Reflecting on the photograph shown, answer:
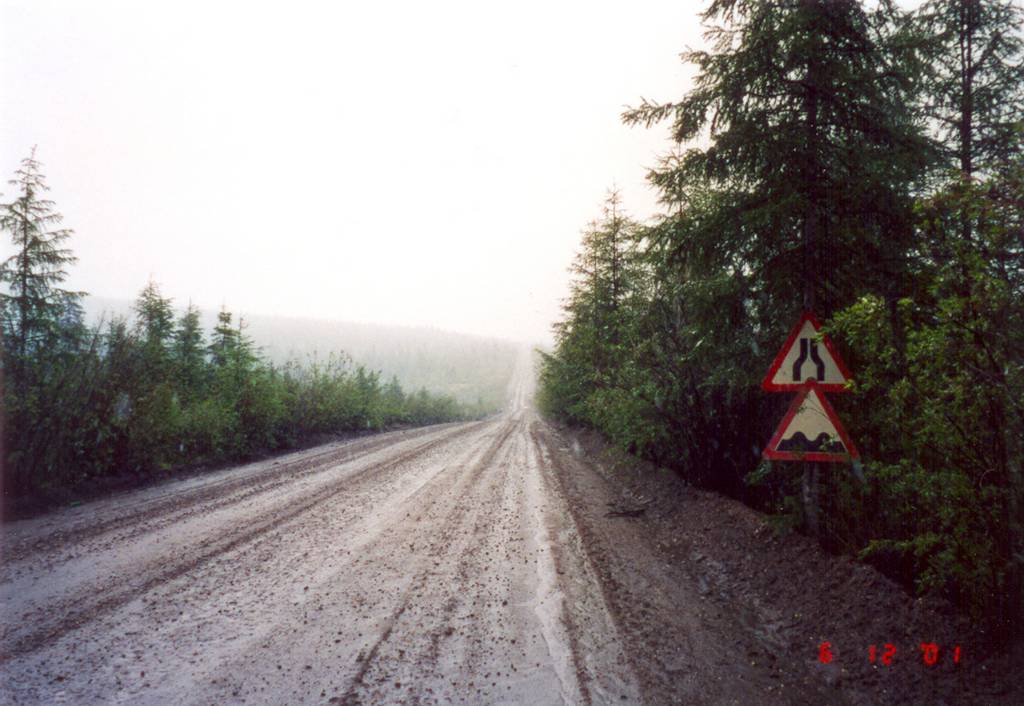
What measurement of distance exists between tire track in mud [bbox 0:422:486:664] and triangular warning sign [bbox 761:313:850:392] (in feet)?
18.7

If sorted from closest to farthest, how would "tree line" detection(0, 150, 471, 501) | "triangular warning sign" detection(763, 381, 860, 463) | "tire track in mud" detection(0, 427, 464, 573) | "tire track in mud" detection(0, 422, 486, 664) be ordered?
1. "tire track in mud" detection(0, 422, 486, 664)
2. "triangular warning sign" detection(763, 381, 860, 463)
3. "tire track in mud" detection(0, 427, 464, 573)
4. "tree line" detection(0, 150, 471, 501)

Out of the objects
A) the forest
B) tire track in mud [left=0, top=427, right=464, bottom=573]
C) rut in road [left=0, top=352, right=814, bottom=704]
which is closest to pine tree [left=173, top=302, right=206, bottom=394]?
tire track in mud [left=0, top=427, right=464, bottom=573]

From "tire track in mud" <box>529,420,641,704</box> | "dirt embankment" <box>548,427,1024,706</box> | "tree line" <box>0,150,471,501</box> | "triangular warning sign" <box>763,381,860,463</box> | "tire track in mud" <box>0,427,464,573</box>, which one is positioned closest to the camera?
"dirt embankment" <box>548,427,1024,706</box>

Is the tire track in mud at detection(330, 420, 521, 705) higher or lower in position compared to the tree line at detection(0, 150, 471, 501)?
lower

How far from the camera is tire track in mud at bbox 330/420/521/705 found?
112 inches

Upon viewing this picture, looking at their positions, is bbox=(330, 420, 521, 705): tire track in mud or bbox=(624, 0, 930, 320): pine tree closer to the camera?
bbox=(330, 420, 521, 705): tire track in mud

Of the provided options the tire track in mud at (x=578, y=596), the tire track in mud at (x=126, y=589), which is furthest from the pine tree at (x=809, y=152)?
the tire track in mud at (x=126, y=589)

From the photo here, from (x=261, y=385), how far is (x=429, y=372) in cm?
13016

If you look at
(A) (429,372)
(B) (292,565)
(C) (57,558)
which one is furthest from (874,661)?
(A) (429,372)

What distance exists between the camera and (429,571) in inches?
183

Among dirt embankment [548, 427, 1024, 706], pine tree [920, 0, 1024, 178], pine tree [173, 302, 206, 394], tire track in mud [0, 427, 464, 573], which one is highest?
pine tree [920, 0, 1024, 178]

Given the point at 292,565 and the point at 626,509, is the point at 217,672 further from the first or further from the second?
the point at 626,509
